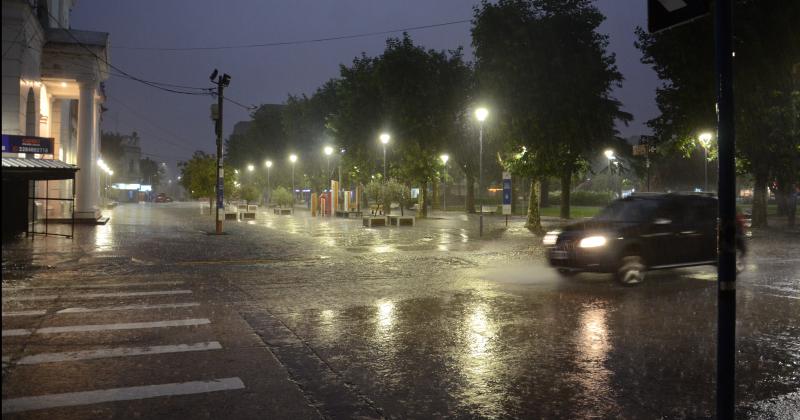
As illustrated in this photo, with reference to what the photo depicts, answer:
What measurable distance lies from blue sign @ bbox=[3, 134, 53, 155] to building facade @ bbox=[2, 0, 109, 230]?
1.28 meters

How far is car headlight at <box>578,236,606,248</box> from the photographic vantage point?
12.3m

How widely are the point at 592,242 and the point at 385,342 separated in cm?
634

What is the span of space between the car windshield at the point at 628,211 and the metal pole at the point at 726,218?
30.7ft

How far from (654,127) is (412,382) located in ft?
105

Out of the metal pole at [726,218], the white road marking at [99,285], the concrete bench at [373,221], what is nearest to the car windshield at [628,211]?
the white road marking at [99,285]

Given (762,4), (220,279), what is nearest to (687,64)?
(762,4)

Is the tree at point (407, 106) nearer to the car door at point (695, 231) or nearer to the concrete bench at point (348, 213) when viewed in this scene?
the concrete bench at point (348, 213)

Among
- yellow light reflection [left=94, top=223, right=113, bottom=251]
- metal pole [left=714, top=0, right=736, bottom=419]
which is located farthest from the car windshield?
yellow light reflection [left=94, top=223, right=113, bottom=251]

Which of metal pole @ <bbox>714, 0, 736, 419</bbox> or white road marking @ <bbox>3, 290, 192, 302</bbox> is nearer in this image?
metal pole @ <bbox>714, 0, 736, 419</bbox>

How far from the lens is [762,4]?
1038 inches

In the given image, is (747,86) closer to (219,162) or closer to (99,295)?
(219,162)

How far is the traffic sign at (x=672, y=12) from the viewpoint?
4.16 m

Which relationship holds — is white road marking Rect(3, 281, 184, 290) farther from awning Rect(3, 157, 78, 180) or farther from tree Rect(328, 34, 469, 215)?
tree Rect(328, 34, 469, 215)

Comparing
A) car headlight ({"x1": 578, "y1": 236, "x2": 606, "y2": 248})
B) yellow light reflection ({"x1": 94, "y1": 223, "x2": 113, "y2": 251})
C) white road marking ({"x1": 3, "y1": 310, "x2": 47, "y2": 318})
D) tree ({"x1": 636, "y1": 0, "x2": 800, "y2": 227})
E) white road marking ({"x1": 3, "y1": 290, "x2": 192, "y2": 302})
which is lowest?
white road marking ({"x1": 3, "y1": 310, "x2": 47, "y2": 318})
